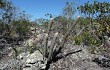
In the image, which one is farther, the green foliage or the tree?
the green foliage

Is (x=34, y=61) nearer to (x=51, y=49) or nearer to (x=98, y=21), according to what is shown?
(x=51, y=49)

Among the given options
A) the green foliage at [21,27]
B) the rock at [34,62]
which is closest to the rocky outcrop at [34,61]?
the rock at [34,62]

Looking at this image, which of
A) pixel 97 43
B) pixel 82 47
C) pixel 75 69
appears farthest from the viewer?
pixel 82 47

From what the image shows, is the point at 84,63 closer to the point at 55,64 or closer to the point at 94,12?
the point at 55,64

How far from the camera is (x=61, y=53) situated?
1251 cm

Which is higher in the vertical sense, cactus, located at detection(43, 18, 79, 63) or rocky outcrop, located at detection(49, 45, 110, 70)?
cactus, located at detection(43, 18, 79, 63)

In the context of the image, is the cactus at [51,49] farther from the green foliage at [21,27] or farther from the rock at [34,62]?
the green foliage at [21,27]

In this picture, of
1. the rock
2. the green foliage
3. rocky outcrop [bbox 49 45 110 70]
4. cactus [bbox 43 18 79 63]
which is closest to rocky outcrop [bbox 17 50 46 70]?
the rock

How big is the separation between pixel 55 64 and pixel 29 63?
4.33 ft

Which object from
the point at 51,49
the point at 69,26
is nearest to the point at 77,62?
the point at 51,49

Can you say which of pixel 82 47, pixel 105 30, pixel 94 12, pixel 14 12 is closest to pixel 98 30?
pixel 105 30

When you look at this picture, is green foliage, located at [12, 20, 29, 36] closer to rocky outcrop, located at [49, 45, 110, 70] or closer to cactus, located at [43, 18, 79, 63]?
rocky outcrop, located at [49, 45, 110, 70]

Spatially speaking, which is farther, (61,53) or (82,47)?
(82,47)

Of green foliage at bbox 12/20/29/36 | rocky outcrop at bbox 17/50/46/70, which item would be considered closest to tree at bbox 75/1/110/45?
rocky outcrop at bbox 17/50/46/70
